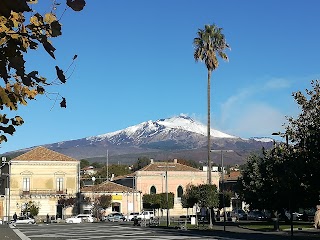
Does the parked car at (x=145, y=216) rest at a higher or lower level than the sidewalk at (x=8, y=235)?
lower

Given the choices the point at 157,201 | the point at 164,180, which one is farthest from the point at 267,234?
the point at 164,180

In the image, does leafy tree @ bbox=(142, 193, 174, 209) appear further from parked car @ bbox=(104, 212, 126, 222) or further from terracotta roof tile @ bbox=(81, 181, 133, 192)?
terracotta roof tile @ bbox=(81, 181, 133, 192)

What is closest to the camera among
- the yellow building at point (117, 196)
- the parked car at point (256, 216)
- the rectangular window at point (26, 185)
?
the parked car at point (256, 216)

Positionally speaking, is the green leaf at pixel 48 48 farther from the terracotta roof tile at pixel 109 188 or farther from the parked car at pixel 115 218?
the terracotta roof tile at pixel 109 188

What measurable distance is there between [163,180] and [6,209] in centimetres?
2357

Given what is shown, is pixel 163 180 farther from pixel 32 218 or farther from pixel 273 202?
pixel 273 202

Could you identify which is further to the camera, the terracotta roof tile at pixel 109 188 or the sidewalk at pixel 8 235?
the terracotta roof tile at pixel 109 188

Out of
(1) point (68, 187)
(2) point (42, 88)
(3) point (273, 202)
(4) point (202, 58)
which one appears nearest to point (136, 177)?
(1) point (68, 187)

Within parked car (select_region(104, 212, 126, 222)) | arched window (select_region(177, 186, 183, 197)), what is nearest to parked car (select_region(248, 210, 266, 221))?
arched window (select_region(177, 186, 183, 197))

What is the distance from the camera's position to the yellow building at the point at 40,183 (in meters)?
81.2

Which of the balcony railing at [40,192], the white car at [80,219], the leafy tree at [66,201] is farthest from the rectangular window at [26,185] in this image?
the white car at [80,219]

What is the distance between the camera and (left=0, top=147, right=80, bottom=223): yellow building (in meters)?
81.2

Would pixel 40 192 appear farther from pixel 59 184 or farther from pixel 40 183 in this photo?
pixel 59 184

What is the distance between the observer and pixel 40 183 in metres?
82.5
